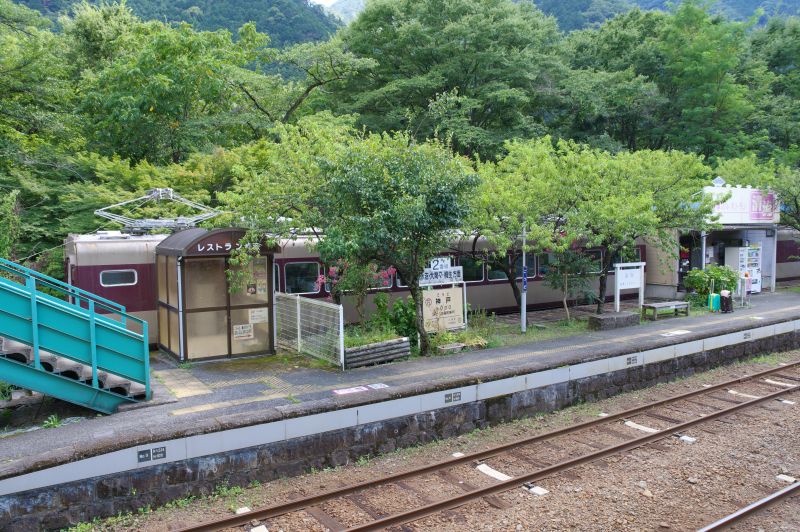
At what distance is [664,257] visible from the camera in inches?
914

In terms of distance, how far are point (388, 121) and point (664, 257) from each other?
545 inches

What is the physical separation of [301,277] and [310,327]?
9.46ft

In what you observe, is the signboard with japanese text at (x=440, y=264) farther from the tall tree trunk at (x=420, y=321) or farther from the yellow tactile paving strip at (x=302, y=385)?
the yellow tactile paving strip at (x=302, y=385)

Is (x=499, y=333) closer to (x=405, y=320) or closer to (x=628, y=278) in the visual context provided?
(x=405, y=320)

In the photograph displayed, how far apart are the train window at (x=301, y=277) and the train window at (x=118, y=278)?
3.73 m

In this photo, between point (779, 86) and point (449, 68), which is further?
point (779, 86)

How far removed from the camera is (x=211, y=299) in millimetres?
13281

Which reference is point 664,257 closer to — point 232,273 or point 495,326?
point 495,326

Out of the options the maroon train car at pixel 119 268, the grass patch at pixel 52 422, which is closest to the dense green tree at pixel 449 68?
the maroon train car at pixel 119 268

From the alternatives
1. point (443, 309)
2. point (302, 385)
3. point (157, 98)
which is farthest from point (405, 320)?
point (157, 98)

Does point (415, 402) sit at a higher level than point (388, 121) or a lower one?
lower

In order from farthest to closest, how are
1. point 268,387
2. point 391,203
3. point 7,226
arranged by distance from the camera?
point 7,226 < point 391,203 < point 268,387

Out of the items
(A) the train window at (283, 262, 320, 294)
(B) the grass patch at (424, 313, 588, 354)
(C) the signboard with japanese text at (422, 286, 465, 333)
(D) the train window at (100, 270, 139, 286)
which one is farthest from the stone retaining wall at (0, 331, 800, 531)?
(D) the train window at (100, 270, 139, 286)

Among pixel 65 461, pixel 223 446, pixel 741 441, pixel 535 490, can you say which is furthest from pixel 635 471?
pixel 65 461
